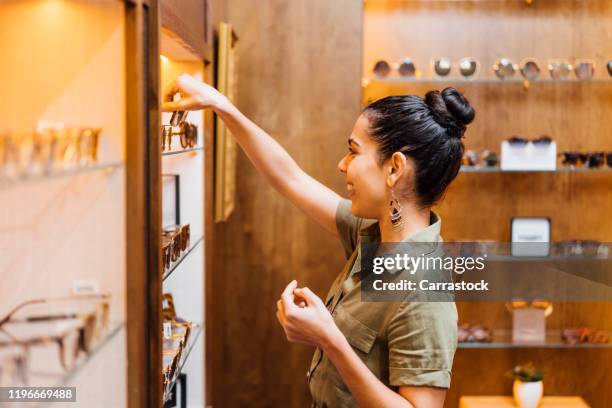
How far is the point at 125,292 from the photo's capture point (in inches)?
68.0

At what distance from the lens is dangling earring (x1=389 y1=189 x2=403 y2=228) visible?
6.25 feet

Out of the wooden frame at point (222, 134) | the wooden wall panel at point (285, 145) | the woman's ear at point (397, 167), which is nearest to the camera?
the woman's ear at point (397, 167)

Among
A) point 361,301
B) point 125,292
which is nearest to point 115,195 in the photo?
point 125,292

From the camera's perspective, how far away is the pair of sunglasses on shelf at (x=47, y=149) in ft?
3.98

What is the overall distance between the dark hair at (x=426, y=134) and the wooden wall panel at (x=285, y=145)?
207cm

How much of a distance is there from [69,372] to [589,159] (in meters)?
3.35

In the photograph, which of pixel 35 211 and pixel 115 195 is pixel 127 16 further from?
pixel 35 211

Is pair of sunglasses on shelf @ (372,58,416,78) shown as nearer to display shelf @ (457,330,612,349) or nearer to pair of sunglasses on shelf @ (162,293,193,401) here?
display shelf @ (457,330,612,349)

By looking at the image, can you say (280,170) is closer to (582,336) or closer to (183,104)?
(183,104)

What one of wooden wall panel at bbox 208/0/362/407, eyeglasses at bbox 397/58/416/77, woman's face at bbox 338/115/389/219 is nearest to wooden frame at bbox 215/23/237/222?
wooden wall panel at bbox 208/0/362/407

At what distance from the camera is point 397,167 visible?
1866 millimetres

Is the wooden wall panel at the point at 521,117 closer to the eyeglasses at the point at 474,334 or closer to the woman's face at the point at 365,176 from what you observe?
the eyeglasses at the point at 474,334

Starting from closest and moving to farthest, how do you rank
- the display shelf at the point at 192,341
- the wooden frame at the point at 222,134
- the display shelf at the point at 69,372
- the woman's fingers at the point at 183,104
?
the display shelf at the point at 69,372, the woman's fingers at the point at 183,104, the display shelf at the point at 192,341, the wooden frame at the point at 222,134

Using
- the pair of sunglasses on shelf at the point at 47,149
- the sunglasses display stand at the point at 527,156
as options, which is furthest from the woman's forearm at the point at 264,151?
the sunglasses display stand at the point at 527,156
